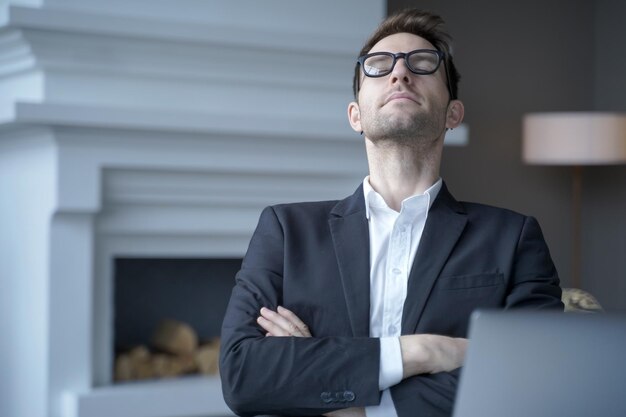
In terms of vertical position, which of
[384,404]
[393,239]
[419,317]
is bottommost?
[384,404]

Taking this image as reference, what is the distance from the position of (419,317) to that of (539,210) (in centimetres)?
323

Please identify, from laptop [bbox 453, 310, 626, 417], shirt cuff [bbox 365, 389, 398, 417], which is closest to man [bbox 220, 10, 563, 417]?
shirt cuff [bbox 365, 389, 398, 417]

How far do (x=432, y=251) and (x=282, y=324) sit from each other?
1.02 feet

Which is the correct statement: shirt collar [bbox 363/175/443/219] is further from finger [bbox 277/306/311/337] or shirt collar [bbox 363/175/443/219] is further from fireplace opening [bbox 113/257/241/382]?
fireplace opening [bbox 113/257/241/382]

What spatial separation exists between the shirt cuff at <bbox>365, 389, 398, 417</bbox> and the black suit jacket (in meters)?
Answer: 0.01

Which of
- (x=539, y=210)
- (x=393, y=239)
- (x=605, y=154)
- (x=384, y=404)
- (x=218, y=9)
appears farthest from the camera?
(x=539, y=210)

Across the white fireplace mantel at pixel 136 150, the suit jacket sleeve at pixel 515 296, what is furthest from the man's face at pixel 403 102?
the white fireplace mantel at pixel 136 150

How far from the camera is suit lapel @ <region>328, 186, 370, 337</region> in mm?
1784

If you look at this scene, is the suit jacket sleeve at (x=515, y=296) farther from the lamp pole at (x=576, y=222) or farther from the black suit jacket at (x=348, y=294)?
the lamp pole at (x=576, y=222)

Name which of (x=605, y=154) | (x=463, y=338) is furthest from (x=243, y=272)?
(x=605, y=154)

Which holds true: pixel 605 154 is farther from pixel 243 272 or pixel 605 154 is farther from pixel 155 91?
pixel 243 272

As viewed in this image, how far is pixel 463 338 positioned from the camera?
69.9 inches

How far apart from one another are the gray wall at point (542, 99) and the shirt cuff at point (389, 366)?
289cm

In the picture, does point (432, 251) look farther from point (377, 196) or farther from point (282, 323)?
point (282, 323)
